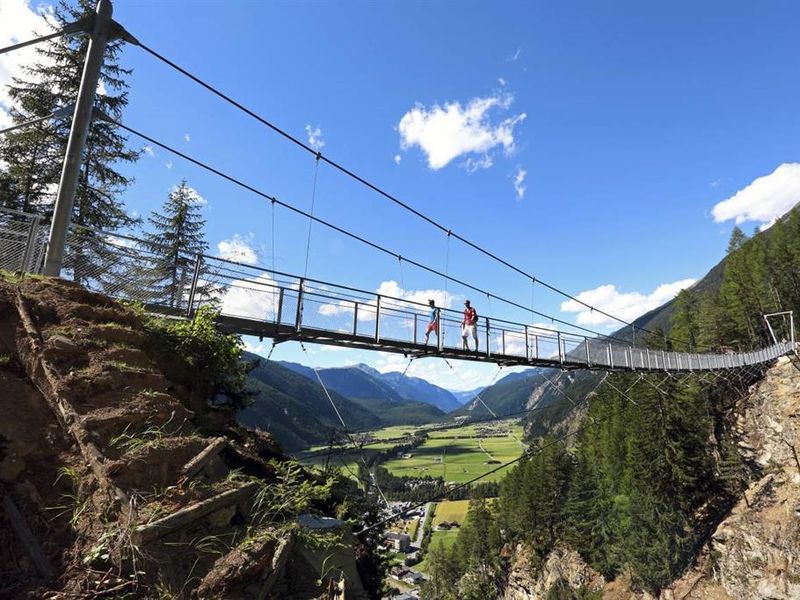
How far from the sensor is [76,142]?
23.0 feet

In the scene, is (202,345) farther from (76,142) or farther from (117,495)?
(117,495)

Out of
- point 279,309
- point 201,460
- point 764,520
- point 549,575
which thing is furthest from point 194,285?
point 549,575

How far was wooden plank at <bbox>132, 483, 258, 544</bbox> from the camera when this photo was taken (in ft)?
10.5

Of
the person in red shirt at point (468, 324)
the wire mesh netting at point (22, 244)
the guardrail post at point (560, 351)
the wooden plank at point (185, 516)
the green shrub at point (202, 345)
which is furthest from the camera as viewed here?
the guardrail post at point (560, 351)

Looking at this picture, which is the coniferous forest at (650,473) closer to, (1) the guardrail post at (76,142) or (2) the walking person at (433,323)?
(2) the walking person at (433,323)

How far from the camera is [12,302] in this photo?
4.92m

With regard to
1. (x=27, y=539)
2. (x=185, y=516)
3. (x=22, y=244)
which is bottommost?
(x=27, y=539)

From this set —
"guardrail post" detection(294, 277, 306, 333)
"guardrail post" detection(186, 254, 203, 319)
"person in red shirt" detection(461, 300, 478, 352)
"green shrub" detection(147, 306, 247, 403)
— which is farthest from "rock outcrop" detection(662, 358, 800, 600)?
"guardrail post" detection(186, 254, 203, 319)

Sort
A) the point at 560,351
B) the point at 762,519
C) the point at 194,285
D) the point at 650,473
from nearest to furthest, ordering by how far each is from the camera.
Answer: the point at 194,285
the point at 560,351
the point at 762,519
the point at 650,473

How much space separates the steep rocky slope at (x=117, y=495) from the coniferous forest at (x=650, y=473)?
3158cm

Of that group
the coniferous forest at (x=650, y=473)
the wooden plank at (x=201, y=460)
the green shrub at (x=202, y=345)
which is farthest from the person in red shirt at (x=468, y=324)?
the coniferous forest at (x=650, y=473)

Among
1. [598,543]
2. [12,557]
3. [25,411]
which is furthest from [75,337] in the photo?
[598,543]

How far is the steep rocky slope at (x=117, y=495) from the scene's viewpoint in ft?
10.3

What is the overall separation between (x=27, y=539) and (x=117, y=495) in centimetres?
61
